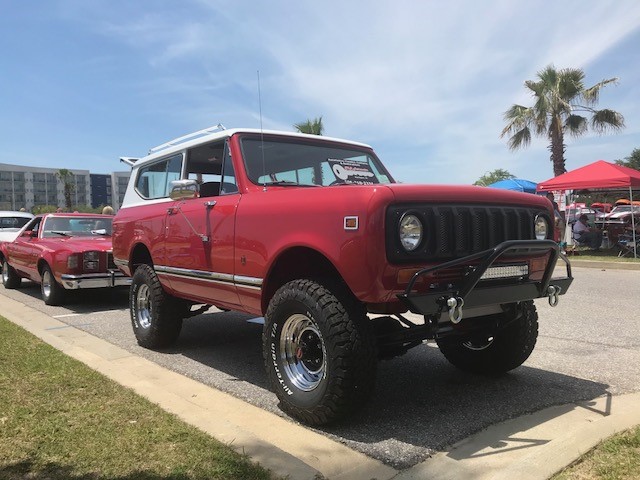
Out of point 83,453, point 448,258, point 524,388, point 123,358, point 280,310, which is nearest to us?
point 83,453

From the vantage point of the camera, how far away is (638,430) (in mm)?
2969

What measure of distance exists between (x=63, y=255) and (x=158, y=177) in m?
3.36

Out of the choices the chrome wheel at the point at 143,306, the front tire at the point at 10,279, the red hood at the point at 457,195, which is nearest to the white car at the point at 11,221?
the front tire at the point at 10,279

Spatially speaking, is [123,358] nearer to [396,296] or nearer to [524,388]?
[396,296]

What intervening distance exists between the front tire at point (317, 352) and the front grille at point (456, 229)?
1.69 ft

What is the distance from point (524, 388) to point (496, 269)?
1.34m

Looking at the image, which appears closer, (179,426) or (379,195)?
(379,195)

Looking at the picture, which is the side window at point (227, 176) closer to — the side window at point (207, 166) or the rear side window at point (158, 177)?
the side window at point (207, 166)

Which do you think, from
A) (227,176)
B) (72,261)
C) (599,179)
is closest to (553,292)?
(227,176)

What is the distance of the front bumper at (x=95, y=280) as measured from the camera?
7.82 m

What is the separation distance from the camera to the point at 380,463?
2.81m

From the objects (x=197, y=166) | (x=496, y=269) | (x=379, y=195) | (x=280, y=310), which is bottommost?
(x=280, y=310)

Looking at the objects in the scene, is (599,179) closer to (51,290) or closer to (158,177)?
(158,177)

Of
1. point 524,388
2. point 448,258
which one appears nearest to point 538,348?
point 524,388
